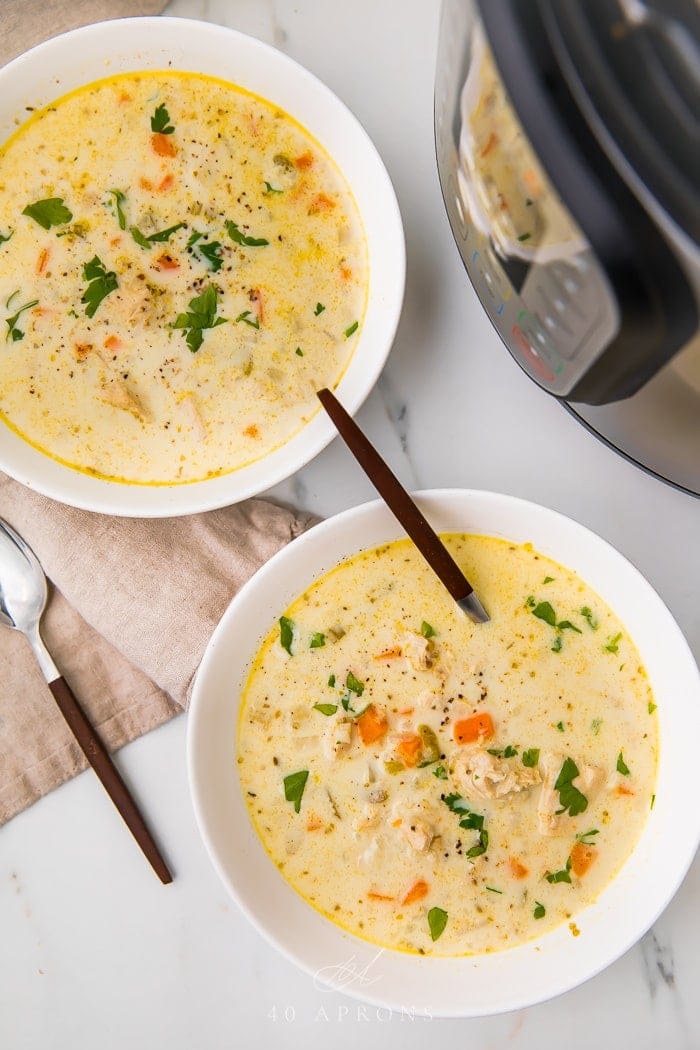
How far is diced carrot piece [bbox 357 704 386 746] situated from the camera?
1.65 meters

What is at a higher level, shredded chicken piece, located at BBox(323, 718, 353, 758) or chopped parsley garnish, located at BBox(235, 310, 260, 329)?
chopped parsley garnish, located at BBox(235, 310, 260, 329)

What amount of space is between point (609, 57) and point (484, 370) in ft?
3.20

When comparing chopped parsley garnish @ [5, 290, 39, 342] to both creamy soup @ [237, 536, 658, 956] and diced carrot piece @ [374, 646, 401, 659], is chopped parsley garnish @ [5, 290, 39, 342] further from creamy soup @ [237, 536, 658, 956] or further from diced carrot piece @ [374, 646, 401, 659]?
diced carrot piece @ [374, 646, 401, 659]

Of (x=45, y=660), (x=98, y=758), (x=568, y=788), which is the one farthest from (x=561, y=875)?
(x=45, y=660)

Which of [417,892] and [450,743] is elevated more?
[450,743]

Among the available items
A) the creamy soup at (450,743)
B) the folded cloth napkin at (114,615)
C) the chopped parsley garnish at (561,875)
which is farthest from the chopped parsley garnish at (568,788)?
the folded cloth napkin at (114,615)

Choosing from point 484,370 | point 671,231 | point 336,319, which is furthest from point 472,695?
point 671,231

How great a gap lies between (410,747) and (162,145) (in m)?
1.13

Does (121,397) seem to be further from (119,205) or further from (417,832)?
(417,832)

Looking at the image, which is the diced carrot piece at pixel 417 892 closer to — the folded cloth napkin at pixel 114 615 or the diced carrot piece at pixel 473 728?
the diced carrot piece at pixel 473 728

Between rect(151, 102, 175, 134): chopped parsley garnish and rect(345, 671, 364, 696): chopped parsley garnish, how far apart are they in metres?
1.00

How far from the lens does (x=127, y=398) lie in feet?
5.58

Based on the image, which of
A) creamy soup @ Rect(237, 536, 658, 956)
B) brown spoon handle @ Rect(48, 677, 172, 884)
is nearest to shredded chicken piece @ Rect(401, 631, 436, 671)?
creamy soup @ Rect(237, 536, 658, 956)

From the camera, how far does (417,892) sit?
5.51ft
